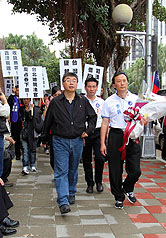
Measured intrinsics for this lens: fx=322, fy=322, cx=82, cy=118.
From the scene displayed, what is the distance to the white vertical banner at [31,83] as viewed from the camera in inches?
272

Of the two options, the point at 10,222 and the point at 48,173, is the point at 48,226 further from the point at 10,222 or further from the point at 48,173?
the point at 48,173

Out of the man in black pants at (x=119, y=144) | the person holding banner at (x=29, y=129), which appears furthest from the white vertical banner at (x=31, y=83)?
the man in black pants at (x=119, y=144)

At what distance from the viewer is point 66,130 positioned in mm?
4297

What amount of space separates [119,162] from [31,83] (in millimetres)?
3368

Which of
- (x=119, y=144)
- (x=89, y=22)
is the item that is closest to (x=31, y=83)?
(x=119, y=144)

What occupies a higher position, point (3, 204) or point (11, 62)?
point (11, 62)

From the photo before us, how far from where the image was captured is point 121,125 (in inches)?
175

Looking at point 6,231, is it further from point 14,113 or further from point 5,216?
point 14,113

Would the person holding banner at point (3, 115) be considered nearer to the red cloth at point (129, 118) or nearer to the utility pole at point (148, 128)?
the red cloth at point (129, 118)

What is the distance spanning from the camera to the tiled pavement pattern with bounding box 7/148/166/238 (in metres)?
3.63

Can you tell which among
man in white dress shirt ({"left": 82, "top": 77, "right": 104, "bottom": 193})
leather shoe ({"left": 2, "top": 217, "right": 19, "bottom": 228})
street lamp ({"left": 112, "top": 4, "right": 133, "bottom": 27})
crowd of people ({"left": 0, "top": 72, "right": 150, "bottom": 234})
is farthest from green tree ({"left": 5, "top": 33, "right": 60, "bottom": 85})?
leather shoe ({"left": 2, "top": 217, "right": 19, "bottom": 228})

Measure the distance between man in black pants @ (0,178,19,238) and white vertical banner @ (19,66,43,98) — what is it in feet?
11.6

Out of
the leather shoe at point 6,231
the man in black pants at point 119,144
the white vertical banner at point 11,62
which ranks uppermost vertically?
the white vertical banner at point 11,62

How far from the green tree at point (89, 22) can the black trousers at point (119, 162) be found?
6250mm
